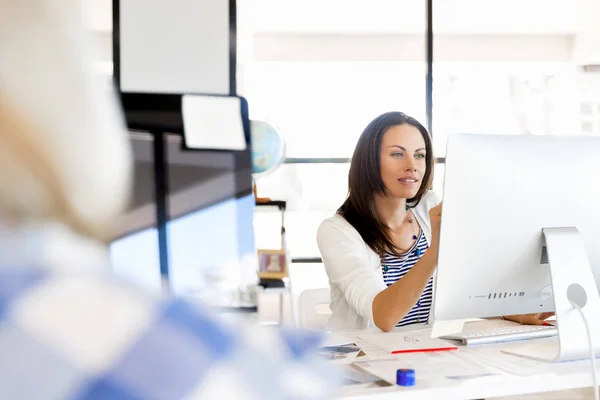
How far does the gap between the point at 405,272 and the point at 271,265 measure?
1.92 meters

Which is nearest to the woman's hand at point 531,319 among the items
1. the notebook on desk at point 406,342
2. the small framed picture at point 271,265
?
the notebook on desk at point 406,342

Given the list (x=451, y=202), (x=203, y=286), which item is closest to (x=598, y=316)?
(x=451, y=202)

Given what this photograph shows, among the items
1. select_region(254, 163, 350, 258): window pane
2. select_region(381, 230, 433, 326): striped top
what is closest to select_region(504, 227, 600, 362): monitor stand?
select_region(381, 230, 433, 326): striped top

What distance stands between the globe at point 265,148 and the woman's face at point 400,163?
5.41 ft

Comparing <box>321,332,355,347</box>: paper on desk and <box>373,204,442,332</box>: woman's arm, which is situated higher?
<box>373,204,442,332</box>: woman's arm

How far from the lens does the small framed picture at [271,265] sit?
3.70m

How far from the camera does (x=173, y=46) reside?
10.0 ft

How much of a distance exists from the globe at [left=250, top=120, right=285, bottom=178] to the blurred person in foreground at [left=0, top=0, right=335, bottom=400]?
10.9 feet

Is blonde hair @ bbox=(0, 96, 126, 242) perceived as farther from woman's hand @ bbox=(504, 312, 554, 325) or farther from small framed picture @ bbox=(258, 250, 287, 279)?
small framed picture @ bbox=(258, 250, 287, 279)

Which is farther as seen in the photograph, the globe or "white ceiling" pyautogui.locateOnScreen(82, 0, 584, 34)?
"white ceiling" pyautogui.locateOnScreen(82, 0, 584, 34)

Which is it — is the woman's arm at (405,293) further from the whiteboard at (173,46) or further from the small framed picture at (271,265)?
the small framed picture at (271,265)

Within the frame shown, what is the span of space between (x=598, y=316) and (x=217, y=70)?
2.60 meters

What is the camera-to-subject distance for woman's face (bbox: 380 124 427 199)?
2.02m

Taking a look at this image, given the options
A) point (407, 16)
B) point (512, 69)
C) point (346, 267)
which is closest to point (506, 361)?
point (346, 267)
